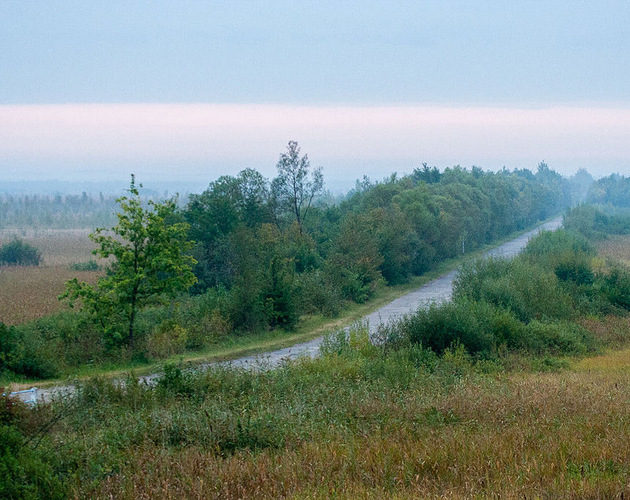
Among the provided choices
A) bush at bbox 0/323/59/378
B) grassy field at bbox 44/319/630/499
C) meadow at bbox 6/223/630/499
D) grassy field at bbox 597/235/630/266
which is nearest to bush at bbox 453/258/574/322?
meadow at bbox 6/223/630/499

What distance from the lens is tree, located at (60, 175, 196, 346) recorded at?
20.8 m

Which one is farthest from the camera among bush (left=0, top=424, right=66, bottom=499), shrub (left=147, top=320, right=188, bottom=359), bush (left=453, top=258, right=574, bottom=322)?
bush (left=453, top=258, right=574, bottom=322)

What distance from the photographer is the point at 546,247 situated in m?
45.2

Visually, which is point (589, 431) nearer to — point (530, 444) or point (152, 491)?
point (530, 444)

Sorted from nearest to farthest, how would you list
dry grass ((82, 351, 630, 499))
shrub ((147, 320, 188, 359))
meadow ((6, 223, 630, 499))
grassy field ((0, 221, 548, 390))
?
1. dry grass ((82, 351, 630, 499))
2. meadow ((6, 223, 630, 499))
3. grassy field ((0, 221, 548, 390))
4. shrub ((147, 320, 188, 359))

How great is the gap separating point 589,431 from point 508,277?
67.2 feet

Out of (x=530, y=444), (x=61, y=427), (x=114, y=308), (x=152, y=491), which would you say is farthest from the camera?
(x=114, y=308)

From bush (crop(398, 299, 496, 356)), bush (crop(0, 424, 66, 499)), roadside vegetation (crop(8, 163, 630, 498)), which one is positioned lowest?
bush (crop(398, 299, 496, 356))

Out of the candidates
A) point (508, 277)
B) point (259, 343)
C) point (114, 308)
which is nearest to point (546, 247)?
point (508, 277)

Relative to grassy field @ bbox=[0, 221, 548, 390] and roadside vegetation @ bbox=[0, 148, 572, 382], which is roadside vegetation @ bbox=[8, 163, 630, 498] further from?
roadside vegetation @ bbox=[0, 148, 572, 382]

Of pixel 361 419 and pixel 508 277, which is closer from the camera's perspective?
pixel 361 419

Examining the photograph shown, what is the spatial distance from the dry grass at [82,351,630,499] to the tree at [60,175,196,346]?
12.9 meters

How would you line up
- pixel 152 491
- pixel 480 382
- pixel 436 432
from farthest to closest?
pixel 480 382 → pixel 436 432 → pixel 152 491

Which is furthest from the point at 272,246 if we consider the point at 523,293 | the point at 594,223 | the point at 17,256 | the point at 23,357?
the point at 594,223
